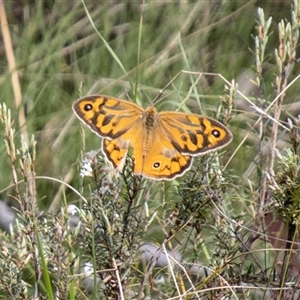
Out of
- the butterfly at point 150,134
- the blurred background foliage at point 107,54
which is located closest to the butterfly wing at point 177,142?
the butterfly at point 150,134

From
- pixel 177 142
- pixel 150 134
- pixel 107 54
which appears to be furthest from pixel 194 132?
pixel 107 54

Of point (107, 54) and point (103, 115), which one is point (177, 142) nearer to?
point (103, 115)

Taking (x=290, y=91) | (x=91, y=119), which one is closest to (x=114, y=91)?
(x=290, y=91)

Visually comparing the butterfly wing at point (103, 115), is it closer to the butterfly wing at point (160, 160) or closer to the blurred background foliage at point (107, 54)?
the butterfly wing at point (160, 160)

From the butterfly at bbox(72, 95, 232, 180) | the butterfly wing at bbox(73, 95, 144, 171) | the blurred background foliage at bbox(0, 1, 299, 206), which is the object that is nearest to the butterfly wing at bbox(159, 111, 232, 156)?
the butterfly at bbox(72, 95, 232, 180)

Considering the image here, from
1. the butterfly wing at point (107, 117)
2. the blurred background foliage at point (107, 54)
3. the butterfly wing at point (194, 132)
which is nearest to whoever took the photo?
the butterfly wing at point (194, 132)

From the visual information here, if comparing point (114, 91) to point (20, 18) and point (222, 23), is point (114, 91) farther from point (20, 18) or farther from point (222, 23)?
point (20, 18)

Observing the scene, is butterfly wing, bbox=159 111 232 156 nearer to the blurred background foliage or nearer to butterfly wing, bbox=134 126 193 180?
butterfly wing, bbox=134 126 193 180
